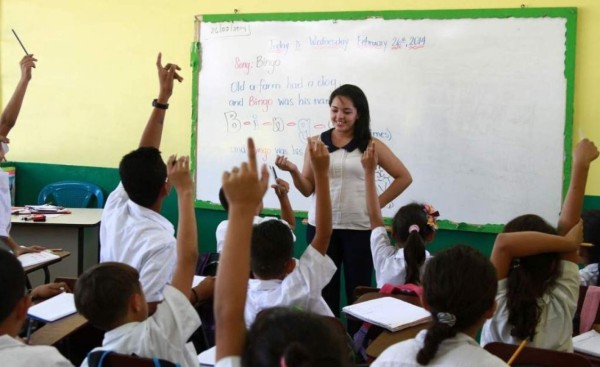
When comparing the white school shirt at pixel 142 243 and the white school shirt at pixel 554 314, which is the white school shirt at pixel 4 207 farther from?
the white school shirt at pixel 554 314

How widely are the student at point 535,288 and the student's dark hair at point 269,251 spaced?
0.65 meters

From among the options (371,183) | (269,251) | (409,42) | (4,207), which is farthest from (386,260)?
(4,207)

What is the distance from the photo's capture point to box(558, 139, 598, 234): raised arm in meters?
1.96

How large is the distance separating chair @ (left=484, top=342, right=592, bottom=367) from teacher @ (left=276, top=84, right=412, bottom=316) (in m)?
1.38

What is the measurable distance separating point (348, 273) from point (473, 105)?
4.90 ft

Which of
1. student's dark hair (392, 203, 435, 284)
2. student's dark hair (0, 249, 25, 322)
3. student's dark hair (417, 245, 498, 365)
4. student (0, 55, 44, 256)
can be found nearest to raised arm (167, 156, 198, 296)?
student's dark hair (0, 249, 25, 322)

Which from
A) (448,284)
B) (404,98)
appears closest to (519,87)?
(404,98)

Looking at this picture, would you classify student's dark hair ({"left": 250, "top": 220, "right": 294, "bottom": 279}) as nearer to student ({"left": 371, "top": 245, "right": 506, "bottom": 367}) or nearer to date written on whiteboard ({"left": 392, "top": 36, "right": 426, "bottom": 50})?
student ({"left": 371, "top": 245, "right": 506, "bottom": 367})

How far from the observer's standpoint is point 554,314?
181cm

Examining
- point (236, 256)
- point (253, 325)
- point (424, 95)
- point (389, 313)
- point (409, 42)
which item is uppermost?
point (409, 42)

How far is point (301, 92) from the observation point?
421cm

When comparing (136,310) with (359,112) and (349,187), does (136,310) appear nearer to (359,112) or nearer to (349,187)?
(349,187)

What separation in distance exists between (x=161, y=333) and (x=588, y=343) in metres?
1.42

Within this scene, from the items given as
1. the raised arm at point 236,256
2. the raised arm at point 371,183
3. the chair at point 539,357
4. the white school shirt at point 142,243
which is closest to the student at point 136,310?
the white school shirt at point 142,243
